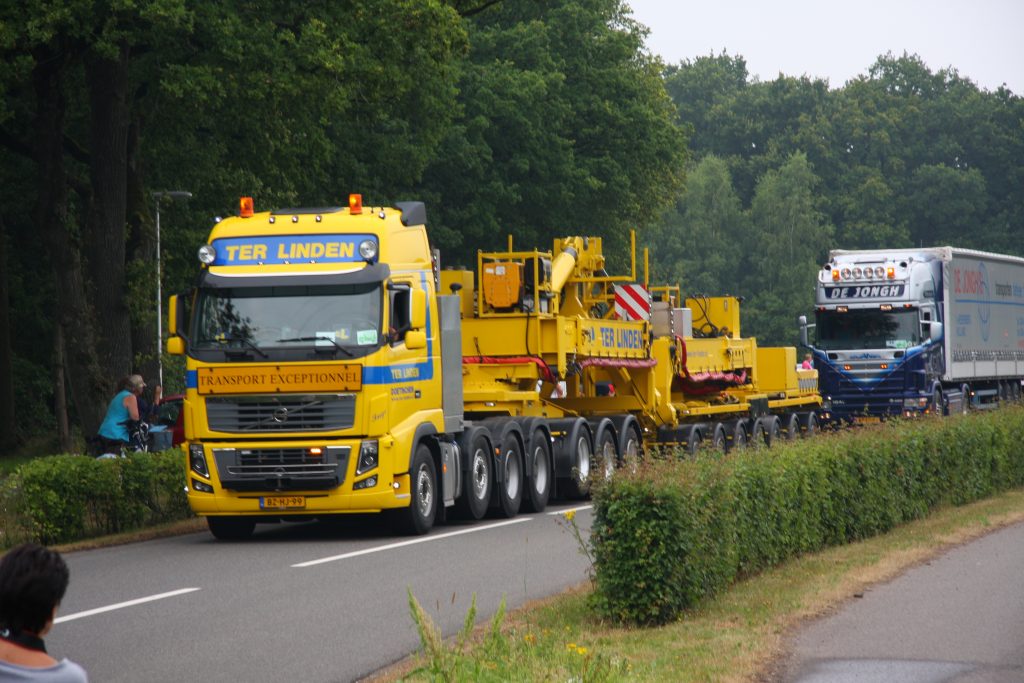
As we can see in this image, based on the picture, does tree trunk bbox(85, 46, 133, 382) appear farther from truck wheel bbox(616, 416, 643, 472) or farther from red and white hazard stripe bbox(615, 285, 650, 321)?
truck wheel bbox(616, 416, 643, 472)

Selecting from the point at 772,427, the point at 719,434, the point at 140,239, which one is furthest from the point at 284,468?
the point at 772,427

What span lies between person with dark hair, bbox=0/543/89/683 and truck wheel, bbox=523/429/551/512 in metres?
16.7

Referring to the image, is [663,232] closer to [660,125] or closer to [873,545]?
[660,125]

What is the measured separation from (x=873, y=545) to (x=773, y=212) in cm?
9364

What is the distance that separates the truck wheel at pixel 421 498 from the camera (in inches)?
719

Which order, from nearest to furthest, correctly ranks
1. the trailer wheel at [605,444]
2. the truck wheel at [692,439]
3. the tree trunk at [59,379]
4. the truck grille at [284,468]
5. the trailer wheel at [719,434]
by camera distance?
the truck grille at [284,468] < the trailer wheel at [605,444] < the truck wheel at [692,439] < the trailer wheel at [719,434] < the tree trunk at [59,379]

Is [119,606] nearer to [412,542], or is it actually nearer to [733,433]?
[412,542]

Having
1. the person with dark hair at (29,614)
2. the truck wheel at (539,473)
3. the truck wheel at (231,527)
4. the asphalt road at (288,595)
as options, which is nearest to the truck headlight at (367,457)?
the asphalt road at (288,595)

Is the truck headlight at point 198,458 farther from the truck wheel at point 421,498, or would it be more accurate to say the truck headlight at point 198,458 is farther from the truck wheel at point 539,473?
the truck wheel at point 539,473

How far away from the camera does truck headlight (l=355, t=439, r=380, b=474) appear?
1758 centimetres

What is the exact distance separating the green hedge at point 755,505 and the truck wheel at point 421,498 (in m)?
4.55

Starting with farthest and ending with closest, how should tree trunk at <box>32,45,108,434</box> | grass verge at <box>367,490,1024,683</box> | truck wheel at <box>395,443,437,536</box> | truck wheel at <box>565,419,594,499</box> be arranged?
1. tree trunk at <box>32,45,108,434</box>
2. truck wheel at <box>565,419,594,499</box>
3. truck wheel at <box>395,443,437,536</box>
4. grass verge at <box>367,490,1024,683</box>

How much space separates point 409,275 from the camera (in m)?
18.7

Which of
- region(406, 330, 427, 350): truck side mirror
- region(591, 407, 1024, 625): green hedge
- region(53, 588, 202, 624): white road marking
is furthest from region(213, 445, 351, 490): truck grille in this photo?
region(591, 407, 1024, 625): green hedge
